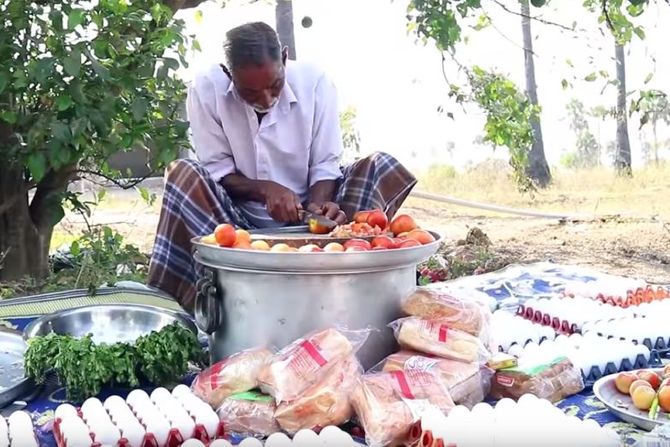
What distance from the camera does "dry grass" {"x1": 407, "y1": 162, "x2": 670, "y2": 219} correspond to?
29.7ft

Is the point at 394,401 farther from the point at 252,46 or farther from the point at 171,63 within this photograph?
the point at 171,63

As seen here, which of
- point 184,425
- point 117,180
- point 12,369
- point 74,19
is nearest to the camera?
point 184,425

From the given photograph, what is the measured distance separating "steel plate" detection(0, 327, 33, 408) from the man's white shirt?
912 mm

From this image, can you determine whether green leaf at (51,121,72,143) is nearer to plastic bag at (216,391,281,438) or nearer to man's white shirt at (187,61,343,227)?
man's white shirt at (187,61,343,227)

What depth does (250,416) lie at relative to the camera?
1882 millimetres

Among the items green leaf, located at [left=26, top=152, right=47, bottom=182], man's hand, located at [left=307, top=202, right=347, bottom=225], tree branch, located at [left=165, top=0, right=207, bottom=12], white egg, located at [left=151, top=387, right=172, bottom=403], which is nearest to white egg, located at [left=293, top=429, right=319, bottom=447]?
white egg, located at [left=151, top=387, right=172, bottom=403]

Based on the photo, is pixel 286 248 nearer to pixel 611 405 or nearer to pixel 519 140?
pixel 611 405

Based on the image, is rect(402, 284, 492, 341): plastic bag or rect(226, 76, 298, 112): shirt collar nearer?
rect(402, 284, 492, 341): plastic bag

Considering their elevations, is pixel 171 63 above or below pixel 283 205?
above

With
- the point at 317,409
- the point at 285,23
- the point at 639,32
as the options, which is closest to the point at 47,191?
the point at 317,409

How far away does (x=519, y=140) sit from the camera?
212 inches

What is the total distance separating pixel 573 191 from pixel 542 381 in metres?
9.09

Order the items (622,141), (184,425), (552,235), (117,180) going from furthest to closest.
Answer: (622,141), (552,235), (117,180), (184,425)

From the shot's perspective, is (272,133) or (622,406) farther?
(272,133)
